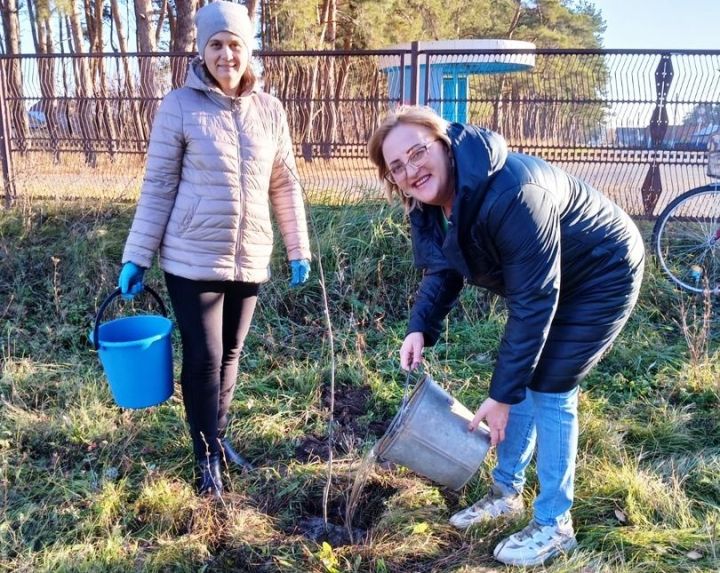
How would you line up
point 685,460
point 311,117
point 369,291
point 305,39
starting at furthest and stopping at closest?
point 305,39 < point 311,117 < point 369,291 < point 685,460

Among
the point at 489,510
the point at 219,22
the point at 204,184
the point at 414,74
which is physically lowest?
the point at 489,510

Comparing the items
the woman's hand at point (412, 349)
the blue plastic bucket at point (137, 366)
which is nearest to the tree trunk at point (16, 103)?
the blue plastic bucket at point (137, 366)

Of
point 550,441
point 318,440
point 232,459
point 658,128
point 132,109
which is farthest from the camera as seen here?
point 132,109

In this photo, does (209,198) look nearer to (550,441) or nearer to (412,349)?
(412,349)

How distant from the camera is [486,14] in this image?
23.0 meters

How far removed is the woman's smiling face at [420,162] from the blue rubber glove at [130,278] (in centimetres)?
114

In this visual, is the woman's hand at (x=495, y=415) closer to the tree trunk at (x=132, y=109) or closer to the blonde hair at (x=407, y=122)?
the blonde hair at (x=407, y=122)

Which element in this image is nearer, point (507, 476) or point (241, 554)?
point (241, 554)

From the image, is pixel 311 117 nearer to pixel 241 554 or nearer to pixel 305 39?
pixel 241 554

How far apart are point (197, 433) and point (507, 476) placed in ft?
4.05

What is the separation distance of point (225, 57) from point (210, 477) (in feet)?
5.28

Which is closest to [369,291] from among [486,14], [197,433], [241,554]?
[197,433]

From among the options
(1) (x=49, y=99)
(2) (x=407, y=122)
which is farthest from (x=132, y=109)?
(2) (x=407, y=122)

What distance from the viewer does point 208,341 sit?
A: 8.06 feet
